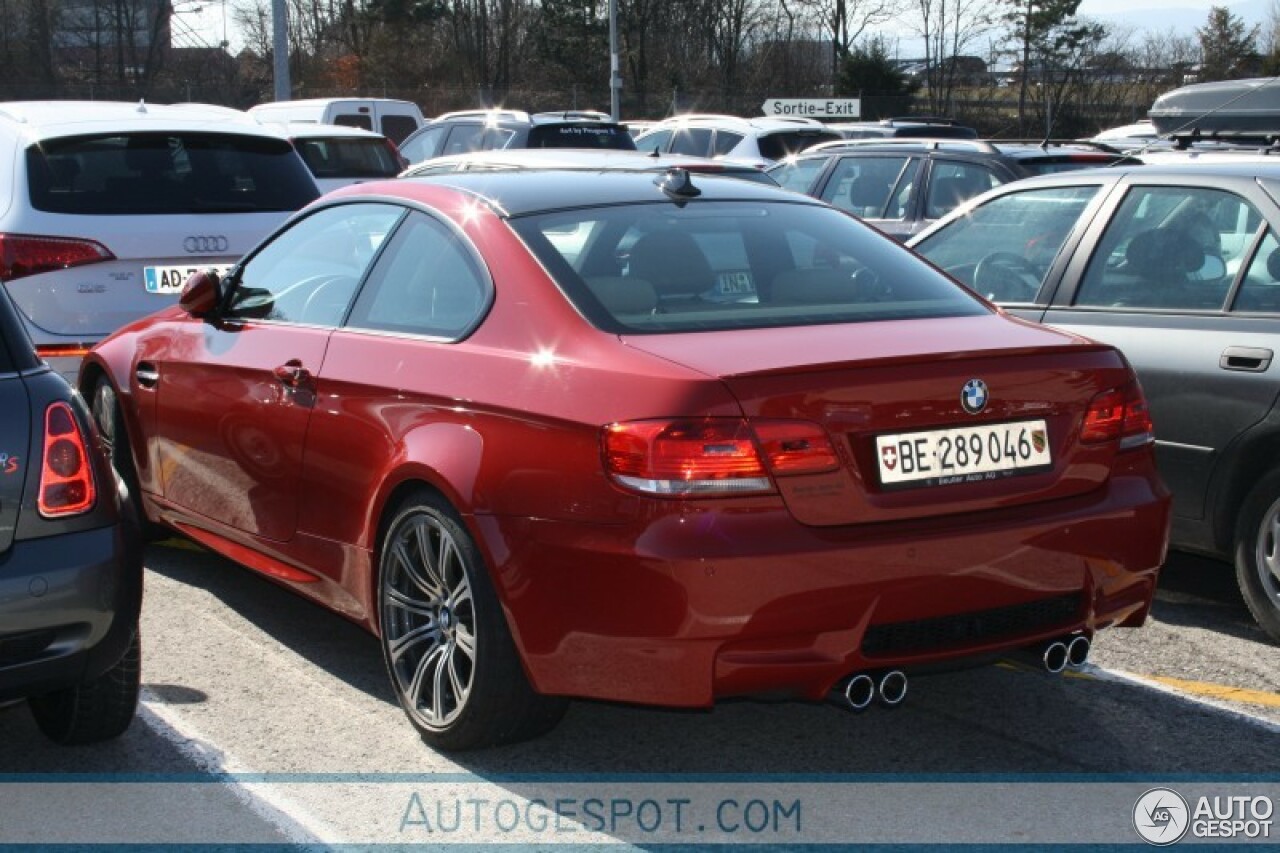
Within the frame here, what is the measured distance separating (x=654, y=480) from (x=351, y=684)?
69.6 inches

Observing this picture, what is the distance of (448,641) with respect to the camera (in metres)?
4.43

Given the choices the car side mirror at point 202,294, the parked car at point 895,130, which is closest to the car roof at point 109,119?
the car side mirror at point 202,294

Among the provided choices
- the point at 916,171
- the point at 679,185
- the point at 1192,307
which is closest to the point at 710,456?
Answer: the point at 679,185

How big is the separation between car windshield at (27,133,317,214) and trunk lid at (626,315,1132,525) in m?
4.68

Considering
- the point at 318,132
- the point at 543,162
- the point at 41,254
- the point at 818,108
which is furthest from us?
the point at 818,108

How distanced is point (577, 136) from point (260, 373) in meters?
14.9

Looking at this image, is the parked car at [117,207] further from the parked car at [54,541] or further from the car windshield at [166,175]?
the parked car at [54,541]

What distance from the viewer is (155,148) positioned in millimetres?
8312

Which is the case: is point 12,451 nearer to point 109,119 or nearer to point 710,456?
point 710,456

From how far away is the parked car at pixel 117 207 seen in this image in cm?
759

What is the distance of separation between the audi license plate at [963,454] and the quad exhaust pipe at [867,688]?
0.44 meters

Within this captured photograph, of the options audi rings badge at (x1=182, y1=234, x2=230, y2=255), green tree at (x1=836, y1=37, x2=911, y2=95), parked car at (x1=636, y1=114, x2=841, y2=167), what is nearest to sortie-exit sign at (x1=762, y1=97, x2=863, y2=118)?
green tree at (x1=836, y1=37, x2=911, y2=95)

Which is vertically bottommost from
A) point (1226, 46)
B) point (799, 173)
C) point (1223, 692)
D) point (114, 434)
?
point (1223, 692)

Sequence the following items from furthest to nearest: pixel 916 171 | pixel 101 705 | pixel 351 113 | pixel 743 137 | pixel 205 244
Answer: pixel 351 113 < pixel 743 137 < pixel 916 171 < pixel 205 244 < pixel 101 705
